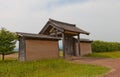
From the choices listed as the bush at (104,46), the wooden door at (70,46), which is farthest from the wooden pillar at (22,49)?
the bush at (104,46)

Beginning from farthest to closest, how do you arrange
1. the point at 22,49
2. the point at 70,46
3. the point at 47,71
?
the point at 70,46
the point at 22,49
the point at 47,71

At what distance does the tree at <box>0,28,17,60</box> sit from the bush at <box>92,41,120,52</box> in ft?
85.6

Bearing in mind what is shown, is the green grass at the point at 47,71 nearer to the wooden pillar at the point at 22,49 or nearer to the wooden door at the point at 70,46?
the wooden pillar at the point at 22,49

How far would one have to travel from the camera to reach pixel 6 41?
81.3 feet

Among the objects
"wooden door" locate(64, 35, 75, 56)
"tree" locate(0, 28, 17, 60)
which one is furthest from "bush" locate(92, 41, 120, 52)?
"tree" locate(0, 28, 17, 60)

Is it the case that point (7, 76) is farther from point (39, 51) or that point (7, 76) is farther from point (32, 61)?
point (39, 51)

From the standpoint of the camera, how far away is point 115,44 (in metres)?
54.0

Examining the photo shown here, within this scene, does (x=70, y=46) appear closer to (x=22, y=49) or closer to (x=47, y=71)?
(x=22, y=49)

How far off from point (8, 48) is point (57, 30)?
694 centimetres

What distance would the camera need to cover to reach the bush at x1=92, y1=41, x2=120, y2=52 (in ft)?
158

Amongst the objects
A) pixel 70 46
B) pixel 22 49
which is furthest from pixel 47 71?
pixel 70 46

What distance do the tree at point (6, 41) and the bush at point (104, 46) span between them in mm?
26083

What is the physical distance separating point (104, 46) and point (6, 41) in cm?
2969

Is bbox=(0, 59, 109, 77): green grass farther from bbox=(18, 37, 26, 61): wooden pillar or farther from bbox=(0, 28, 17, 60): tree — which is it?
bbox=(0, 28, 17, 60): tree
